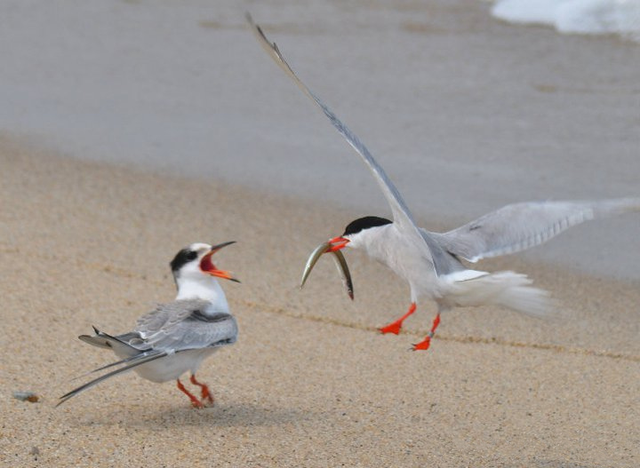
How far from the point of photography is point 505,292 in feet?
12.6

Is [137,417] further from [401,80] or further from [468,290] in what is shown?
[401,80]

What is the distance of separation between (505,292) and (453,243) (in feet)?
2.16

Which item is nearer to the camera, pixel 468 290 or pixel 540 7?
pixel 468 290

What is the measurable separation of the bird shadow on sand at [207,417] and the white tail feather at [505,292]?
36.4 inches

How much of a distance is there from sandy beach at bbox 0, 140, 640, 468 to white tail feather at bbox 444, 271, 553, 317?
0.67 m

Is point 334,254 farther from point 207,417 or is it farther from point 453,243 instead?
point 207,417

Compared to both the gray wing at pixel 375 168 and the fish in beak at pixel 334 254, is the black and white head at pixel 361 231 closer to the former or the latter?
the fish in beak at pixel 334 254

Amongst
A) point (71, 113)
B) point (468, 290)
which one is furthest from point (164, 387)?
point (71, 113)

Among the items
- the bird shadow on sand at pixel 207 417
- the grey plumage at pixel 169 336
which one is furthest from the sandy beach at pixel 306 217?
the grey plumage at pixel 169 336

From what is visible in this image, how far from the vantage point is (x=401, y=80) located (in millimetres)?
9570

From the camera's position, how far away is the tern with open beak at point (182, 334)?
4289 millimetres

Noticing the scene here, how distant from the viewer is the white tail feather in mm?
3785

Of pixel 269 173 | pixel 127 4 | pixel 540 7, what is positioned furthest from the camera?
pixel 127 4

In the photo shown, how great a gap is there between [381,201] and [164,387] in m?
2.80
